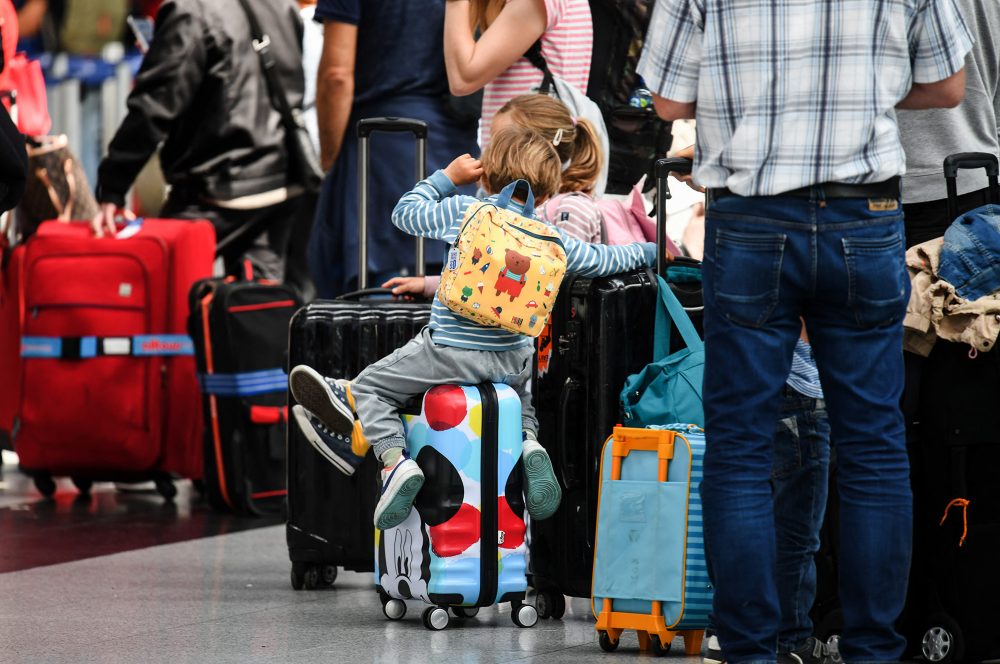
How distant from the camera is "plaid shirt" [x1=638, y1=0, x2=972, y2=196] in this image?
271 centimetres

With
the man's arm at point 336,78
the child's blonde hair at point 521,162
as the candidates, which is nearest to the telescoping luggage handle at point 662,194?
the child's blonde hair at point 521,162

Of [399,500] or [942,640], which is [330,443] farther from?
[942,640]

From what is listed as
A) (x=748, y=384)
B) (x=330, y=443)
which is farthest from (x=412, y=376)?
(x=748, y=384)

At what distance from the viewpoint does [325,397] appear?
380 centimetres

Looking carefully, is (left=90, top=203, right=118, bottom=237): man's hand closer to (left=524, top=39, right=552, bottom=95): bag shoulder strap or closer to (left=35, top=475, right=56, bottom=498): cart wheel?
(left=35, top=475, right=56, bottom=498): cart wheel

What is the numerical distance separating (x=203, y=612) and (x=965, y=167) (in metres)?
2.01

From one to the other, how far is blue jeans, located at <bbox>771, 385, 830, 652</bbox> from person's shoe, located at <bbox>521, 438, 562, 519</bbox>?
58 cm

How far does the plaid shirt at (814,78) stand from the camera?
8.87 ft

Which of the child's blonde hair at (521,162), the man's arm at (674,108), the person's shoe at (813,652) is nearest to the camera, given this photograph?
the man's arm at (674,108)

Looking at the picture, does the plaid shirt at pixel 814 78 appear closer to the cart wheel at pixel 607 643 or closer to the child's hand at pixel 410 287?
the cart wheel at pixel 607 643

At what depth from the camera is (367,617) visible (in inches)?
148

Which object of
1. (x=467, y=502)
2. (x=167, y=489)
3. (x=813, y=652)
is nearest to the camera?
(x=813, y=652)

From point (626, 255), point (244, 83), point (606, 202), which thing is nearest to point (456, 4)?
point (606, 202)

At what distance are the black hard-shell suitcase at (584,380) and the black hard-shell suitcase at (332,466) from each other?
470 mm
